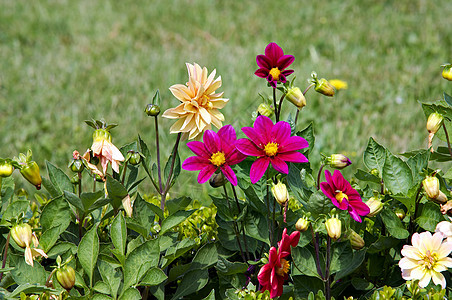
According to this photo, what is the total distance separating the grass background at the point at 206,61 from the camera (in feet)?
10.9

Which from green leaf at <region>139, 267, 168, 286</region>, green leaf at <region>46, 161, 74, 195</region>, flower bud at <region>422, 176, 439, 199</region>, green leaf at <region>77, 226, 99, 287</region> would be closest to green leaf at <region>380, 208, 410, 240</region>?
flower bud at <region>422, 176, 439, 199</region>

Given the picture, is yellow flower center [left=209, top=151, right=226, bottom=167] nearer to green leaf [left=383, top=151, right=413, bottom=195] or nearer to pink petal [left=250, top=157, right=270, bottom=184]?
pink petal [left=250, top=157, right=270, bottom=184]

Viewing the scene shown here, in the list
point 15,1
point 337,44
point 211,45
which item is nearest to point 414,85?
point 337,44

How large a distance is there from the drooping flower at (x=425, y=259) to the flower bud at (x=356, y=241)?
9 cm

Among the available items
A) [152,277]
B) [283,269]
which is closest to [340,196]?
[283,269]

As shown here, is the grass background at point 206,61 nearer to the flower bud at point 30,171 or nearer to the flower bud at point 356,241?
the flower bud at point 30,171

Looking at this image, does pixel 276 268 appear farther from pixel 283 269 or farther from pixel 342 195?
pixel 342 195

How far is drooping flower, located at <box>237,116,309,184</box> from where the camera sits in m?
1.21

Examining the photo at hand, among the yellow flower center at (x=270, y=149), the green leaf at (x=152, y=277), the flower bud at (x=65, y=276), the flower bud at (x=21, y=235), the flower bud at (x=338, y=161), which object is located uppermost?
the yellow flower center at (x=270, y=149)

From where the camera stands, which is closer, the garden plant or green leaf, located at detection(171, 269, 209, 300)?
the garden plant

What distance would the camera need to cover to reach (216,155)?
1254 millimetres

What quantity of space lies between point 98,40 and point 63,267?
373 centimetres

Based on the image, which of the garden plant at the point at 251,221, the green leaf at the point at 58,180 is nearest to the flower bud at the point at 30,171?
the garden plant at the point at 251,221

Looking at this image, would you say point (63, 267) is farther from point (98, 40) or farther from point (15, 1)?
point (15, 1)
